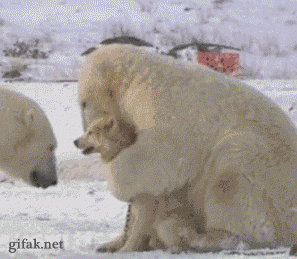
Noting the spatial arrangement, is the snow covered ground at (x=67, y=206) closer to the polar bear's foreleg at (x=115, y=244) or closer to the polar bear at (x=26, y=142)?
the polar bear's foreleg at (x=115, y=244)

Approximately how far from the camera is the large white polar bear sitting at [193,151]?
3.51 feet

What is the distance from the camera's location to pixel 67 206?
1.97 meters

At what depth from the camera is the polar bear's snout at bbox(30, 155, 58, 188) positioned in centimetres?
157

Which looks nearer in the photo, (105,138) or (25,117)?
(105,138)

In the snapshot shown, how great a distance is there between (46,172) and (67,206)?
43 cm

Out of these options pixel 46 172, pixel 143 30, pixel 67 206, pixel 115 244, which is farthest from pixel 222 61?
pixel 115 244

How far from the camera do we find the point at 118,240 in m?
1.26

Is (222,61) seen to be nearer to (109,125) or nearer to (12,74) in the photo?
(12,74)

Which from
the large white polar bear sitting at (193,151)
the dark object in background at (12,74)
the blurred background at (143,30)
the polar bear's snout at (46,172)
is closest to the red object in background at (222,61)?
the blurred background at (143,30)

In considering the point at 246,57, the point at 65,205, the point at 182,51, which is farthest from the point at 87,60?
the point at 246,57

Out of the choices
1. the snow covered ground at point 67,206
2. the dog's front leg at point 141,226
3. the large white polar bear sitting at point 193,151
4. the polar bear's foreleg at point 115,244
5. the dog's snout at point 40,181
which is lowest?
the snow covered ground at point 67,206

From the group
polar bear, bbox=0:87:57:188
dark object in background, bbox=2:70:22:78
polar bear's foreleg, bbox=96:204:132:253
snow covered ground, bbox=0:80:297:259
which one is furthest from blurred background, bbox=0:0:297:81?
polar bear's foreleg, bbox=96:204:132:253

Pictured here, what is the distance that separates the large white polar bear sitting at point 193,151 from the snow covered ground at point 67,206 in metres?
0.08

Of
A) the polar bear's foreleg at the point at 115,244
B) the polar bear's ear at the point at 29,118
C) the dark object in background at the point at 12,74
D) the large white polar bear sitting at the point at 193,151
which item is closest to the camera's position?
the large white polar bear sitting at the point at 193,151
